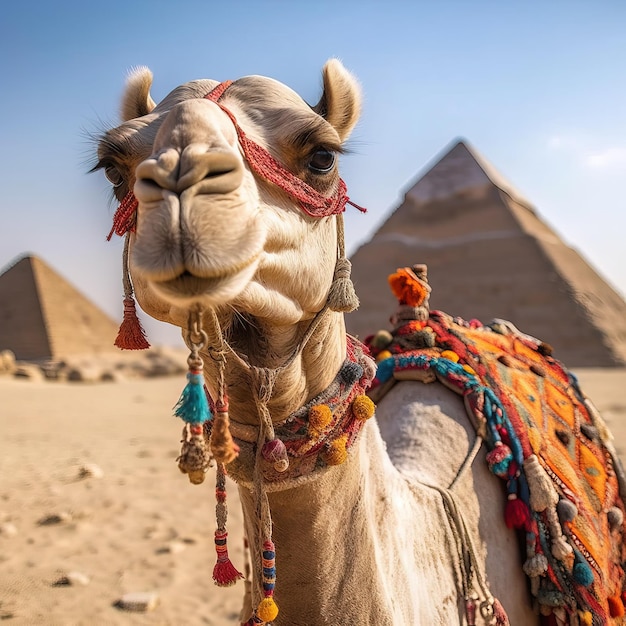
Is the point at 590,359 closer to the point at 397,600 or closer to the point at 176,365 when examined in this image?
the point at 176,365

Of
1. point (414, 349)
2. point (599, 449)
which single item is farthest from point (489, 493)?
point (599, 449)

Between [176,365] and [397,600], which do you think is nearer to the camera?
[397,600]

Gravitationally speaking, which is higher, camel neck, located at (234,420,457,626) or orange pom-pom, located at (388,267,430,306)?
orange pom-pom, located at (388,267,430,306)

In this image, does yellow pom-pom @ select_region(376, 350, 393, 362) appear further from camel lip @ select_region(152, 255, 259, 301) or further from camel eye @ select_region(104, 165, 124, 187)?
camel lip @ select_region(152, 255, 259, 301)

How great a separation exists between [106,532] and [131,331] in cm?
438

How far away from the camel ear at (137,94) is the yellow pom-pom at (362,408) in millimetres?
933

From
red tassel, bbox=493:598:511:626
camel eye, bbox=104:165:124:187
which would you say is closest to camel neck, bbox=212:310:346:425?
camel eye, bbox=104:165:124:187

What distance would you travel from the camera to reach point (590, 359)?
35906 millimetres

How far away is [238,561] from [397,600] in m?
3.36

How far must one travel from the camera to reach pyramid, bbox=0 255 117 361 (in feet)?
134

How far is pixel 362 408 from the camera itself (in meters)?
1.45

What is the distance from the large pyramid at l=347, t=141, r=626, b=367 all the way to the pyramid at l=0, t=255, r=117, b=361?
60.2 ft

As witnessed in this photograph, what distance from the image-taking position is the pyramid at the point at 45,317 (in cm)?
4097

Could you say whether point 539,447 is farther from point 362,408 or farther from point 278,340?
point 278,340
